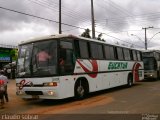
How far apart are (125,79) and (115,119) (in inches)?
485

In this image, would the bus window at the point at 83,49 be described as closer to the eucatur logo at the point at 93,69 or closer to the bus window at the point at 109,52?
the eucatur logo at the point at 93,69

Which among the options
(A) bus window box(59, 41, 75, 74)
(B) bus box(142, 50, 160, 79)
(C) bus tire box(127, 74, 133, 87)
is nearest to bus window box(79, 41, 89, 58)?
(A) bus window box(59, 41, 75, 74)

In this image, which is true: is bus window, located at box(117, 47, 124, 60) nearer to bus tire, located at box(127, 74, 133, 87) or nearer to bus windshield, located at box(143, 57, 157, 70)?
bus tire, located at box(127, 74, 133, 87)

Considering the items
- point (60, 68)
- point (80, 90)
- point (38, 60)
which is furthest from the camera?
point (80, 90)

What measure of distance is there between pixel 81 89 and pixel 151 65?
17.1 metres

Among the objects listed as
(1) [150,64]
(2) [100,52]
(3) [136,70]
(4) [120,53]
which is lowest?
(3) [136,70]

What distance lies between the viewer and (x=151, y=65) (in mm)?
30328

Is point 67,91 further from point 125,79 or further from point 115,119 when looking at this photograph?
point 125,79

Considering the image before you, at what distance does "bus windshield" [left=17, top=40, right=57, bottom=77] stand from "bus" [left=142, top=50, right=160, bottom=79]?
18.3 m

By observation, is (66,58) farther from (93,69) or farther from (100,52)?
(100,52)

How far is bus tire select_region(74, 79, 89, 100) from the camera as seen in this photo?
14430 mm

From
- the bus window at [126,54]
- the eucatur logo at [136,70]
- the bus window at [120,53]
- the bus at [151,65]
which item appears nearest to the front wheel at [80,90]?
the bus window at [120,53]

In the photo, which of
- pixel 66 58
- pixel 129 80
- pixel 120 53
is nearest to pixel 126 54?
pixel 120 53

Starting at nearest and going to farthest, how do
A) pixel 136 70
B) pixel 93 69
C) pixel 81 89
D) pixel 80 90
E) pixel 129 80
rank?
1. pixel 80 90
2. pixel 81 89
3. pixel 93 69
4. pixel 129 80
5. pixel 136 70
